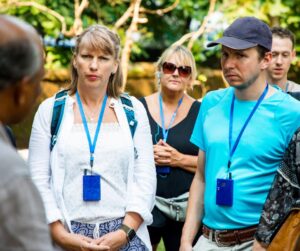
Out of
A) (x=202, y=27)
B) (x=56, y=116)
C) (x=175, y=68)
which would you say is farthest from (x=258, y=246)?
(x=202, y=27)

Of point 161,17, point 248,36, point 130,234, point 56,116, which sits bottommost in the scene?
point 161,17

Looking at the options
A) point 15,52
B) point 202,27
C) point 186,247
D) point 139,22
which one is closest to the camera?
point 15,52

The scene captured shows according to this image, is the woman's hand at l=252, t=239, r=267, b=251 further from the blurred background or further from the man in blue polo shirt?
the blurred background

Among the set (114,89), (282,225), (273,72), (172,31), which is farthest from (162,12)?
(282,225)

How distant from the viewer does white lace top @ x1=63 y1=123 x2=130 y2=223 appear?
472 centimetres

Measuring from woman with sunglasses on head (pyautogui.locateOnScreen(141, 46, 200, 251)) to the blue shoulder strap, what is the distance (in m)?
1.06

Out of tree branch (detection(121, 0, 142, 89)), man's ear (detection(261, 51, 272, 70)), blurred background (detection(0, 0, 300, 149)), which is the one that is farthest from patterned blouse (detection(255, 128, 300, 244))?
blurred background (detection(0, 0, 300, 149))

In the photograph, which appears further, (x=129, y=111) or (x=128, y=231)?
(x=129, y=111)

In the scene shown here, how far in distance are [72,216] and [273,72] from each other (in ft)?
7.90

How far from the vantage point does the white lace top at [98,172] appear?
4.72 meters

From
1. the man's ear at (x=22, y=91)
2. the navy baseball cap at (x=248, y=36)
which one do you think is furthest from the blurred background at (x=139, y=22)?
the man's ear at (x=22, y=91)

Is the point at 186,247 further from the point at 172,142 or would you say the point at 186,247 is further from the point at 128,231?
the point at 172,142

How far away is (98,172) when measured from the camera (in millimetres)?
4723

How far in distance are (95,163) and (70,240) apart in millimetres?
440
